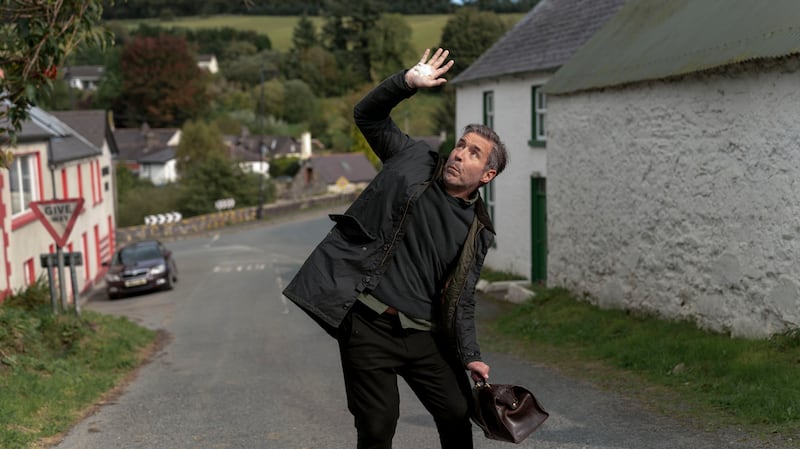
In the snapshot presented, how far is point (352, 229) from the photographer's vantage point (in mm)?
4211

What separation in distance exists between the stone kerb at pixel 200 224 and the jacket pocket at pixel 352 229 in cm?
4637

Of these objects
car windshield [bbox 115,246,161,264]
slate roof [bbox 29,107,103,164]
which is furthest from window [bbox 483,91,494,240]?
slate roof [bbox 29,107,103,164]

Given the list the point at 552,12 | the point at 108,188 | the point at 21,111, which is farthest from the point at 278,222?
the point at 21,111

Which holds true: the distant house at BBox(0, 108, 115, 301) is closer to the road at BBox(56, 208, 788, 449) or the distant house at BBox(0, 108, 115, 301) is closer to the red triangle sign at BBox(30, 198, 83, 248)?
the red triangle sign at BBox(30, 198, 83, 248)

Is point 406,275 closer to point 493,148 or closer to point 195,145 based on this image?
point 493,148

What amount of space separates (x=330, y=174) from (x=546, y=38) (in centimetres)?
5887

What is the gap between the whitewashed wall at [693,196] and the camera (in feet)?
27.6

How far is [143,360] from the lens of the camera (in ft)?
42.5

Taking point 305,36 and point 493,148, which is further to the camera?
point 305,36

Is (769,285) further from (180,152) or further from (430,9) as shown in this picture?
(430,9)

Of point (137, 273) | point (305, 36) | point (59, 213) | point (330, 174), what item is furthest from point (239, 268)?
point (305, 36)

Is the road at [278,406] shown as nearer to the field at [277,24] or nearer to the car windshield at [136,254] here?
Answer: the car windshield at [136,254]

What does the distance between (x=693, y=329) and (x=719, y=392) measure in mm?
2553

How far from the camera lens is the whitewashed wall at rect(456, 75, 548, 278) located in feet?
67.3
